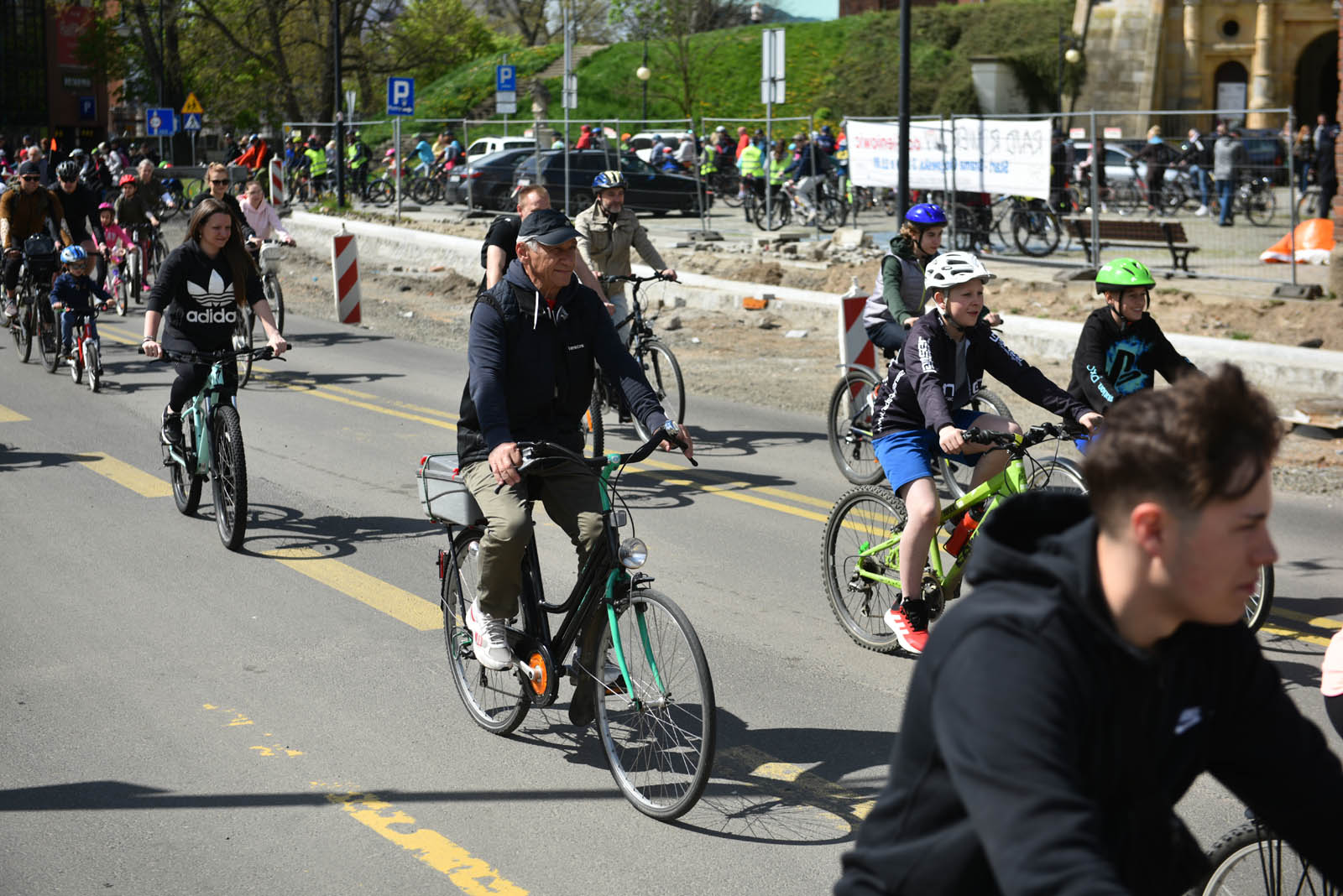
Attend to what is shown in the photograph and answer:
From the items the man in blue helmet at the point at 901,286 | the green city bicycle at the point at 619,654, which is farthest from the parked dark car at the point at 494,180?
the green city bicycle at the point at 619,654

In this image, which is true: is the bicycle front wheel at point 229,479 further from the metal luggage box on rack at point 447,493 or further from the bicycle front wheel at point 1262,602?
the bicycle front wheel at point 1262,602

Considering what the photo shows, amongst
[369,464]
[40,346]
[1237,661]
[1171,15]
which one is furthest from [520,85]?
[1237,661]

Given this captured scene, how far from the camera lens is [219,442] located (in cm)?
860

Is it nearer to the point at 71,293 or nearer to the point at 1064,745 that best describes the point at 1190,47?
the point at 71,293

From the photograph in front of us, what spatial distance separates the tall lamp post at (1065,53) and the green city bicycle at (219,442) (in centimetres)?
4829

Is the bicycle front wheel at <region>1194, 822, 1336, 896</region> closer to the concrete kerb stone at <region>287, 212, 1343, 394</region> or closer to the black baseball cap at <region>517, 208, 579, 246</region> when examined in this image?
the concrete kerb stone at <region>287, 212, 1343, 394</region>

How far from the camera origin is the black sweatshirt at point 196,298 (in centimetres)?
867

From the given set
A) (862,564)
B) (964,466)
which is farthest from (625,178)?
(862,564)

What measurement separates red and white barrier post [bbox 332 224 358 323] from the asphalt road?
8.05 metres

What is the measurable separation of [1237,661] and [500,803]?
3281 mm

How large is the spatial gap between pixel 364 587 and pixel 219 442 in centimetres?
162

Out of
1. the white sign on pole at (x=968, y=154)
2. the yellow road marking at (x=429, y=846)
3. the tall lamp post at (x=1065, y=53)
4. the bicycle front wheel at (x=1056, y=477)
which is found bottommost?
the yellow road marking at (x=429, y=846)

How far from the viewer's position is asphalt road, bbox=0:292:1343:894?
14.8 ft

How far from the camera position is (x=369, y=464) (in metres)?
10.9
